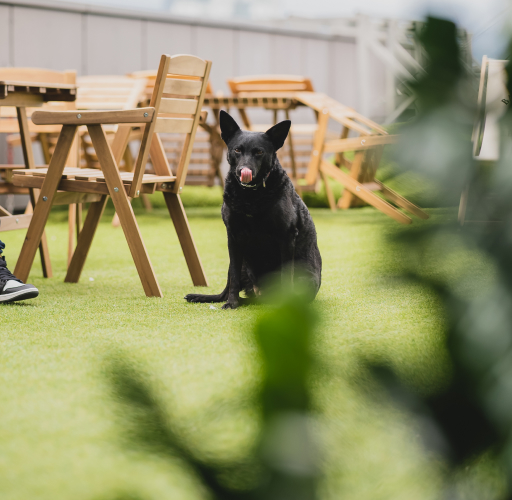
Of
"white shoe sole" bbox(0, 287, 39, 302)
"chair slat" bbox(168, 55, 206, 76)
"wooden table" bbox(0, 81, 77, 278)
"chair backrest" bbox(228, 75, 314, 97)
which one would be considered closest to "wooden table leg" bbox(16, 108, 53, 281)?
"wooden table" bbox(0, 81, 77, 278)

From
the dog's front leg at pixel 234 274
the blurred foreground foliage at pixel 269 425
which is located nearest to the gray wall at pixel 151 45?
the dog's front leg at pixel 234 274

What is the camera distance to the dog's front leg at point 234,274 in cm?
238

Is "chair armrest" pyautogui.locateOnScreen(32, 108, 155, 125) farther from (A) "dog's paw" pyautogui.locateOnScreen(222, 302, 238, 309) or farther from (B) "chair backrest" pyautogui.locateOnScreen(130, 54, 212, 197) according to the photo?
(A) "dog's paw" pyautogui.locateOnScreen(222, 302, 238, 309)

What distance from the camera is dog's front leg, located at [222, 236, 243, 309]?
2.38 metres

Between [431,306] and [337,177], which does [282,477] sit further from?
[337,177]

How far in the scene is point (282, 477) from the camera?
0.34 metres

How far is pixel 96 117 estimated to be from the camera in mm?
2375

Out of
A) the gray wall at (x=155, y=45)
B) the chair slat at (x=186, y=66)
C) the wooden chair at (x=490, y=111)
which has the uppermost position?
the gray wall at (x=155, y=45)

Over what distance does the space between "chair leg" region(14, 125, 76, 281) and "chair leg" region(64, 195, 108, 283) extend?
9.0 inches

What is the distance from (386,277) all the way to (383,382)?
2.7 inches

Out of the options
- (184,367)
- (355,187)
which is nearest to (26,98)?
(184,367)

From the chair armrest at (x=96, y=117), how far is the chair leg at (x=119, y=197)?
0.05 meters

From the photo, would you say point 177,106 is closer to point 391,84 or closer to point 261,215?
point 261,215

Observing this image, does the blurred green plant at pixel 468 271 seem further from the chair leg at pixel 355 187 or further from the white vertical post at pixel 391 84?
the chair leg at pixel 355 187
